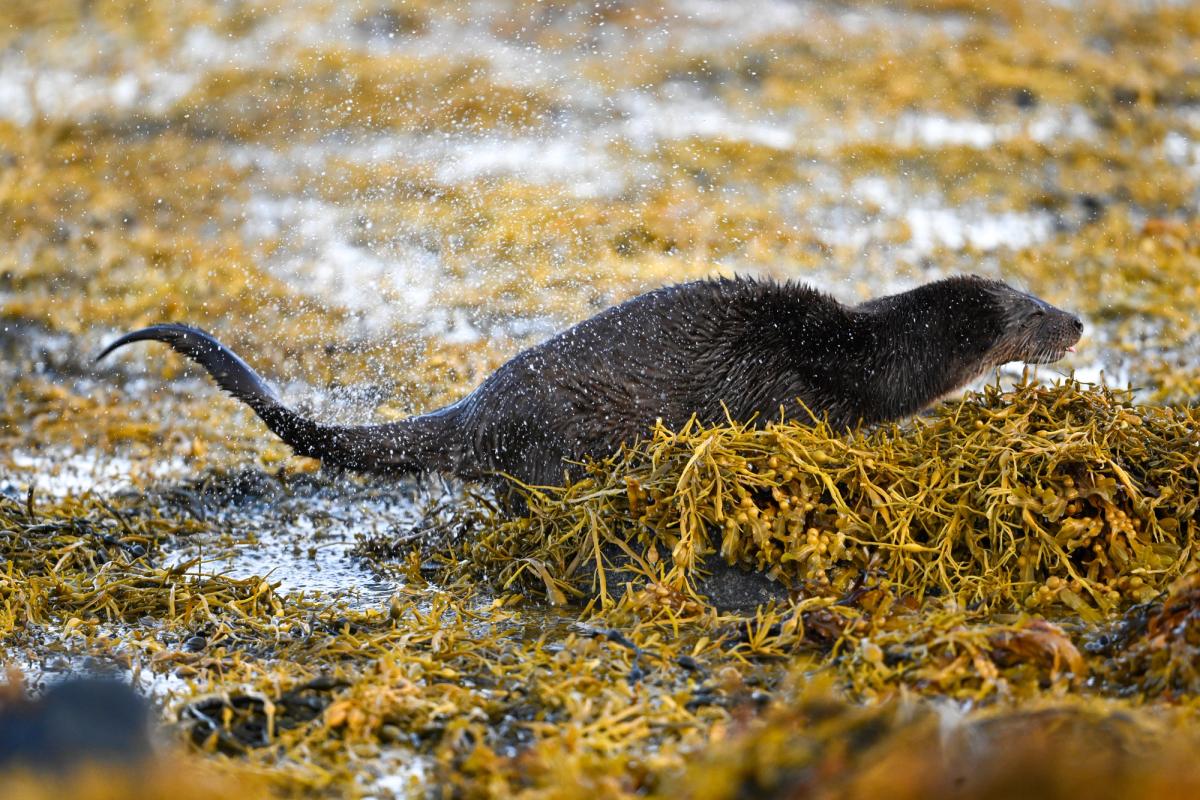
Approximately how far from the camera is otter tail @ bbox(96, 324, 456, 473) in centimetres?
428

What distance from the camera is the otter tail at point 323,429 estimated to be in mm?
4281

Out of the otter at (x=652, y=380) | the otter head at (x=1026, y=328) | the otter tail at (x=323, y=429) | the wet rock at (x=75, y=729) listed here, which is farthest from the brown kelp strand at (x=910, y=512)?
the wet rock at (x=75, y=729)

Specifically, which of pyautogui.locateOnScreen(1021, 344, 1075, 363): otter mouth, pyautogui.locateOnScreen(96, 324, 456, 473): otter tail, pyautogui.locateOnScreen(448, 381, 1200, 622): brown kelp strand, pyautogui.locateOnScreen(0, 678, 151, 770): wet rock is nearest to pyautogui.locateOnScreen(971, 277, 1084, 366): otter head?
pyautogui.locateOnScreen(1021, 344, 1075, 363): otter mouth

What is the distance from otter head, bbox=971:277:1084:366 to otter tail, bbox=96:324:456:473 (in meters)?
2.05

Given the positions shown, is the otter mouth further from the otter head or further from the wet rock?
the wet rock

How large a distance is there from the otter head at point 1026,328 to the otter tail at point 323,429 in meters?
2.05

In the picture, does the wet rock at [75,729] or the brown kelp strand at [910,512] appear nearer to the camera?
the wet rock at [75,729]

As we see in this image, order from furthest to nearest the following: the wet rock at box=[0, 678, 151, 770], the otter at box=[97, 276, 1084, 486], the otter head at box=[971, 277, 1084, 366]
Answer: the otter head at box=[971, 277, 1084, 366]
the otter at box=[97, 276, 1084, 486]
the wet rock at box=[0, 678, 151, 770]

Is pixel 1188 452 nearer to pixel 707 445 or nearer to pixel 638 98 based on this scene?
pixel 707 445

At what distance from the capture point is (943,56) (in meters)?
11.1

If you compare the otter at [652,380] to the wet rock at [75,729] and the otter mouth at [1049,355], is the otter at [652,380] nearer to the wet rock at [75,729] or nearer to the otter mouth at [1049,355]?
the otter mouth at [1049,355]

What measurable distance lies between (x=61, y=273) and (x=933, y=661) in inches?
256

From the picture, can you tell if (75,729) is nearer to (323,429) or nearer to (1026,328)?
(323,429)

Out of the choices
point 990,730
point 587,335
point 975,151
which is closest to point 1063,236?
point 975,151
